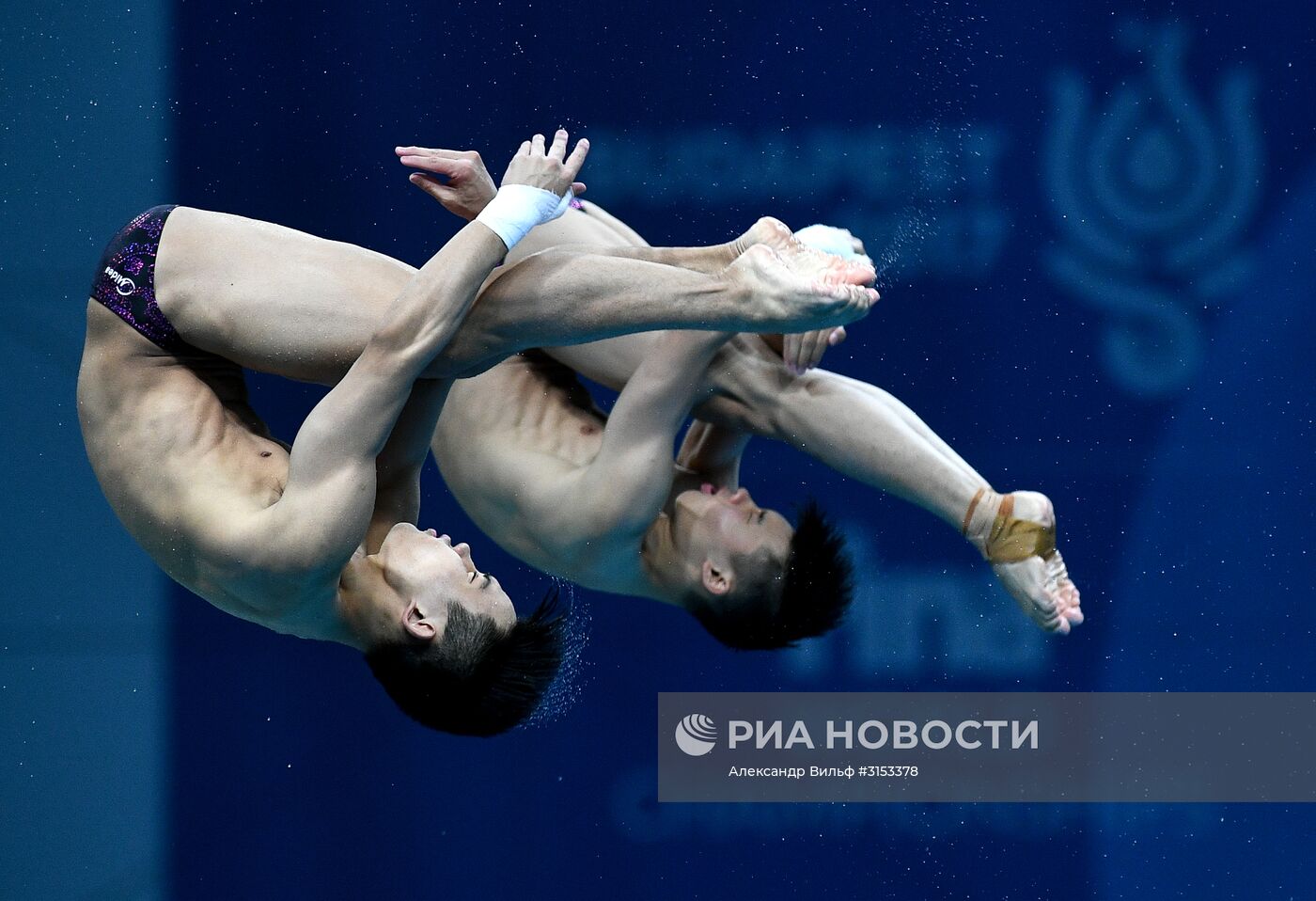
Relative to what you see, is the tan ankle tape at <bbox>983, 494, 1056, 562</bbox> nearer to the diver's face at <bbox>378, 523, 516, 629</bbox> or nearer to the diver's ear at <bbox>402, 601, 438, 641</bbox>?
the diver's face at <bbox>378, 523, 516, 629</bbox>

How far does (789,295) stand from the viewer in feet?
9.66

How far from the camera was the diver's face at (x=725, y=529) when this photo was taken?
3697 mm

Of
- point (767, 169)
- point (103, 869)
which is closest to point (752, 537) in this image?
point (767, 169)

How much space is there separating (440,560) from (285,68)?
2.30 m

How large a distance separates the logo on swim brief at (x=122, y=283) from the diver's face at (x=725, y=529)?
120cm

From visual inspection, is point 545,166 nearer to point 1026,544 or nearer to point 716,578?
point 716,578

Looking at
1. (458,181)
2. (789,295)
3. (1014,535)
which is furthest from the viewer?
(1014,535)

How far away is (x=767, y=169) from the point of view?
515cm

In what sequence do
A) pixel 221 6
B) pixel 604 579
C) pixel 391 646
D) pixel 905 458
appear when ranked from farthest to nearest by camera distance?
pixel 221 6, pixel 604 579, pixel 905 458, pixel 391 646

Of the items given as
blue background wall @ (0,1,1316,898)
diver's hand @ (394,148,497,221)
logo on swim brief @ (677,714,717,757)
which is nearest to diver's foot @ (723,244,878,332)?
diver's hand @ (394,148,497,221)

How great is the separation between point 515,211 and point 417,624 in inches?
29.7

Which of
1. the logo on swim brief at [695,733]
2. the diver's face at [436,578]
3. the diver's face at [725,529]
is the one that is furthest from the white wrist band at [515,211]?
the logo on swim brief at [695,733]

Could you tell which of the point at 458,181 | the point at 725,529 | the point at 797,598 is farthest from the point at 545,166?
the point at 797,598

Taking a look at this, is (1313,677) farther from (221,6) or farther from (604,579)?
(221,6)
